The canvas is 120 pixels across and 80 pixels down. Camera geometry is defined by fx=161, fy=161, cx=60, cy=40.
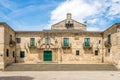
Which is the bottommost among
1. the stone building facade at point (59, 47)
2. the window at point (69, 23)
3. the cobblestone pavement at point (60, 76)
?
the cobblestone pavement at point (60, 76)

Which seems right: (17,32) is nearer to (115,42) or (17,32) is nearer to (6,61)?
(6,61)

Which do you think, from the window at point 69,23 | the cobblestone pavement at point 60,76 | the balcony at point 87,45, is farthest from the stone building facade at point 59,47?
the window at point 69,23

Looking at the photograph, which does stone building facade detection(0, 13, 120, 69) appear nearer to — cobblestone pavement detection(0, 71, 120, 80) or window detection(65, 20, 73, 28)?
cobblestone pavement detection(0, 71, 120, 80)

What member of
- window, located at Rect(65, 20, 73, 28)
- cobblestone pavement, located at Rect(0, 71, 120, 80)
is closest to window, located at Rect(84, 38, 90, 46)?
cobblestone pavement, located at Rect(0, 71, 120, 80)

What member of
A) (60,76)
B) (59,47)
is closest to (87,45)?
(59,47)

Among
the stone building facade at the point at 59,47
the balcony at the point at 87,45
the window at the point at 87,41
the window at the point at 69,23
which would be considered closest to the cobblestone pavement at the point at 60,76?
the stone building facade at the point at 59,47

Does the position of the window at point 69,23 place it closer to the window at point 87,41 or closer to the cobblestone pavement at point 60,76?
the window at point 87,41

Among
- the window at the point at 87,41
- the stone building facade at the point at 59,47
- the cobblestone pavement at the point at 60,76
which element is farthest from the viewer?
the window at the point at 87,41

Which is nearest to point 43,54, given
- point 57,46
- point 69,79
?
point 57,46

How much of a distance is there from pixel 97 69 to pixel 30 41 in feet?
43.0

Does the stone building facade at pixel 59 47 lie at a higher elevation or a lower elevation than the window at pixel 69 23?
lower

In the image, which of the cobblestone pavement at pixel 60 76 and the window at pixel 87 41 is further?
the window at pixel 87 41

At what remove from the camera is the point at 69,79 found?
14.4m

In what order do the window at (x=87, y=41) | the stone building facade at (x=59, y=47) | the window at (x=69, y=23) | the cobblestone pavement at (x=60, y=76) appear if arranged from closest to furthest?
the cobblestone pavement at (x=60, y=76) < the stone building facade at (x=59, y=47) < the window at (x=87, y=41) < the window at (x=69, y=23)
